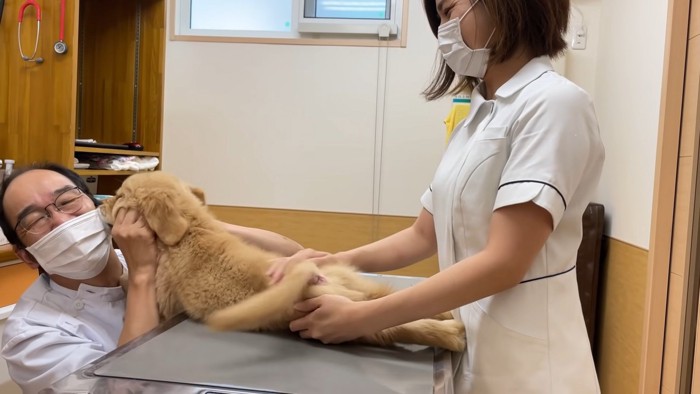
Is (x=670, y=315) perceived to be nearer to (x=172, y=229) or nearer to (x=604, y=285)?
(x=604, y=285)

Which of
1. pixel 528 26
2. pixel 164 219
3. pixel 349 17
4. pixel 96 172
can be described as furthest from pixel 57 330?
pixel 349 17

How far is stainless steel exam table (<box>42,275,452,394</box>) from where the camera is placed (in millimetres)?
702

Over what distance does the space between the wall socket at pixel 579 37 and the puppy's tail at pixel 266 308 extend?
210 cm

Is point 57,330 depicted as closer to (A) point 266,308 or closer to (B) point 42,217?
(B) point 42,217

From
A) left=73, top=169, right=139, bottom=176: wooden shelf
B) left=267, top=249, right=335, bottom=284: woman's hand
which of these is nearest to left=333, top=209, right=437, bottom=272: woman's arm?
left=267, top=249, right=335, bottom=284: woman's hand

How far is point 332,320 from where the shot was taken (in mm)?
864

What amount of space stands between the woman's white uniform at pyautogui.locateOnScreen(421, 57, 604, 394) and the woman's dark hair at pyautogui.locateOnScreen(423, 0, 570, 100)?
38mm

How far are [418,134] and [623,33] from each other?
992 millimetres

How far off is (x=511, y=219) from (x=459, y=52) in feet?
1.25

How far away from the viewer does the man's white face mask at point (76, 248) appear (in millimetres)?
1136

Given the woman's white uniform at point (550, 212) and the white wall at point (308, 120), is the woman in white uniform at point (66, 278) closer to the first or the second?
the woman's white uniform at point (550, 212)

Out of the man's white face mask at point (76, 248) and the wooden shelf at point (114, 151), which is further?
the wooden shelf at point (114, 151)

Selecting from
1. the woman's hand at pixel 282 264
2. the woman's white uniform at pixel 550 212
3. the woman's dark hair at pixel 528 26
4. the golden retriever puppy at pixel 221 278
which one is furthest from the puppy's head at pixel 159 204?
the woman's dark hair at pixel 528 26

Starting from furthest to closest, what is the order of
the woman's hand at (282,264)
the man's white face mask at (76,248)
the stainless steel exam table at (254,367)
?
the man's white face mask at (76,248) < the woman's hand at (282,264) < the stainless steel exam table at (254,367)
